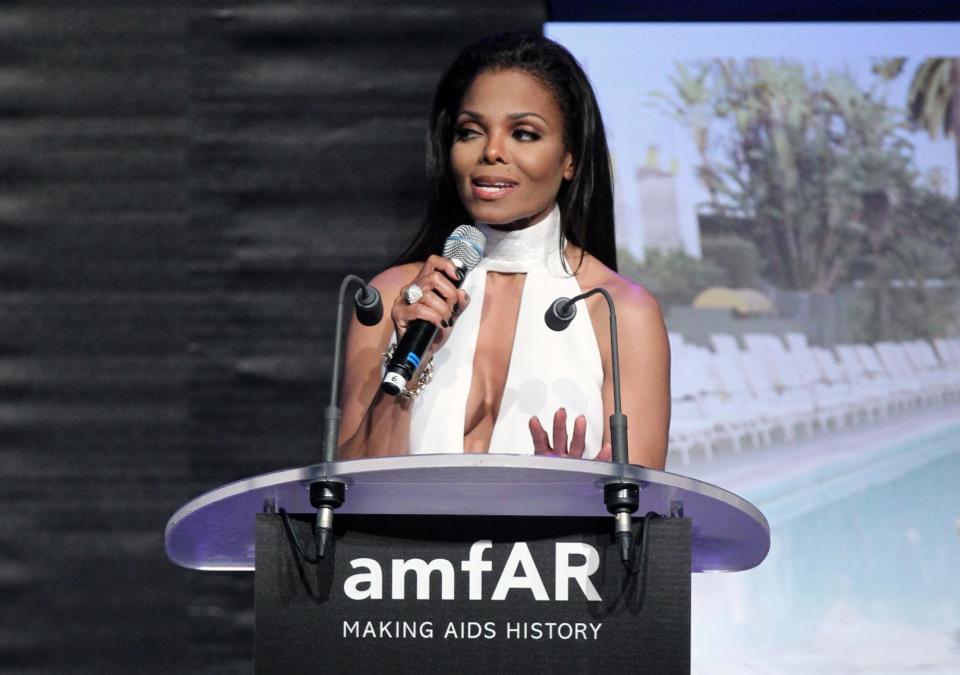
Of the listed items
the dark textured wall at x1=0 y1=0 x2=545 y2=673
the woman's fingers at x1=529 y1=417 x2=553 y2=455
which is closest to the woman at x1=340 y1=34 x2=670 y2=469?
the woman's fingers at x1=529 y1=417 x2=553 y2=455

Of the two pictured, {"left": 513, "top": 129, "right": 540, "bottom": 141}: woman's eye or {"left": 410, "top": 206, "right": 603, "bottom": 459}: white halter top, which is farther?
{"left": 513, "top": 129, "right": 540, "bottom": 141}: woman's eye

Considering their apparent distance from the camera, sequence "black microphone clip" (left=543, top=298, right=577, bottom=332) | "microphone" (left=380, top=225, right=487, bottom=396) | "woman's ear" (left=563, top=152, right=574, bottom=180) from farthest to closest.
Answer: "woman's ear" (left=563, top=152, right=574, bottom=180)
"black microphone clip" (left=543, top=298, right=577, bottom=332)
"microphone" (left=380, top=225, right=487, bottom=396)

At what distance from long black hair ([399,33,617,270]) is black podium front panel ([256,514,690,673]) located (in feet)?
3.39

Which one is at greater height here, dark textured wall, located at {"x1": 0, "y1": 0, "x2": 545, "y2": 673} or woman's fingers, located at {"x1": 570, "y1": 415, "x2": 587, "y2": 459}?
dark textured wall, located at {"x1": 0, "y1": 0, "x2": 545, "y2": 673}

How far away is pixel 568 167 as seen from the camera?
2307mm

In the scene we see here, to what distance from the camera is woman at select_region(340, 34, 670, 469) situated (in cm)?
212

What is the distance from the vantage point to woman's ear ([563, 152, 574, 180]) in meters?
2.29

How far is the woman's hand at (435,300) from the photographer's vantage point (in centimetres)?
164

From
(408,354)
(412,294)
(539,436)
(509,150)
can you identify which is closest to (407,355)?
(408,354)

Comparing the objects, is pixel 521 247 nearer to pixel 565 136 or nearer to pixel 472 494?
pixel 565 136

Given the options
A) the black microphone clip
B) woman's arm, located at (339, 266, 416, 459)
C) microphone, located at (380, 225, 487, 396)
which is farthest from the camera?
woman's arm, located at (339, 266, 416, 459)

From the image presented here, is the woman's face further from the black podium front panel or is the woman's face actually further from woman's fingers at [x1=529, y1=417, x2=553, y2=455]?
the black podium front panel

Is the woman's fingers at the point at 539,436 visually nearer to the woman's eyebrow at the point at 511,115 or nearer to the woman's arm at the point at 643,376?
the woman's arm at the point at 643,376

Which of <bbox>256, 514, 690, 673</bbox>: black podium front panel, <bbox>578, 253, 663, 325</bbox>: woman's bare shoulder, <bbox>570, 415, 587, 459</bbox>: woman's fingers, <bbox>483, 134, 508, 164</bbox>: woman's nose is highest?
<bbox>483, 134, 508, 164</bbox>: woman's nose
